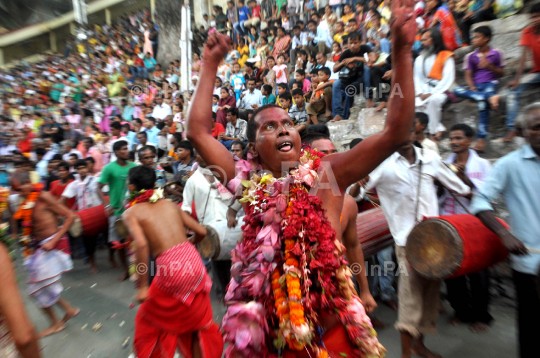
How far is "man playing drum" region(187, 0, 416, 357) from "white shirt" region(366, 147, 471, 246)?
177 centimetres

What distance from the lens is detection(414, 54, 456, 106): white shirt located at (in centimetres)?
583

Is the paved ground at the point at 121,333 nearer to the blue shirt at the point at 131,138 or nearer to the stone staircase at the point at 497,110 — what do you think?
the stone staircase at the point at 497,110

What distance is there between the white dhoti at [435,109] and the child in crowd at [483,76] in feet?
1.34

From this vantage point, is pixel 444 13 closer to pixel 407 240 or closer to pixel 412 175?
pixel 412 175

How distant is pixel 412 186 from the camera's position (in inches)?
137

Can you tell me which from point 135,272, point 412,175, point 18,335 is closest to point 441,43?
point 412,175

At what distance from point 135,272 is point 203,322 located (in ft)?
2.36

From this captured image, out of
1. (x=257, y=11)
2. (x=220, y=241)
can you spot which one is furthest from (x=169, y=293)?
(x=257, y=11)

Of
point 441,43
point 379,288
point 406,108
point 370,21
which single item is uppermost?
point 370,21

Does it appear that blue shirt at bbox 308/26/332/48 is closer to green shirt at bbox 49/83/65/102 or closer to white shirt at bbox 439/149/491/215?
white shirt at bbox 439/149/491/215

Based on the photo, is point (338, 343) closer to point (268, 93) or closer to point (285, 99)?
point (285, 99)

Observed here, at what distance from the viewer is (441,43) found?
608cm

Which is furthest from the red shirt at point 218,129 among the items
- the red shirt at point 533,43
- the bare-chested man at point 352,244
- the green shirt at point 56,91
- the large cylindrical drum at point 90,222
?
the green shirt at point 56,91

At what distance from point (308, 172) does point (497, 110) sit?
4779 millimetres
